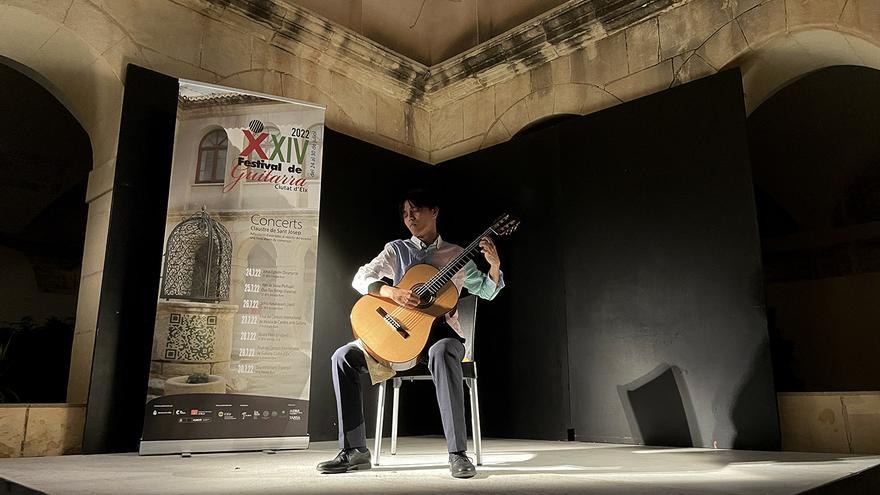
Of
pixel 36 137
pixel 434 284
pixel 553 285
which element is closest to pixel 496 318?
pixel 553 285

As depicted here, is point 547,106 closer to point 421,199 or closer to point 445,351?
point 421,199

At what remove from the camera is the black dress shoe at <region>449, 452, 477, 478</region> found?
7.84 ft

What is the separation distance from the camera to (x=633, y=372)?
422 centimetres

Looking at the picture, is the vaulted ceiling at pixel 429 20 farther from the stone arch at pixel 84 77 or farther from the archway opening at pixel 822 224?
the archway opening at pixel 822 224

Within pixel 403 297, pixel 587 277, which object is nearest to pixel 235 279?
pixel 403 297

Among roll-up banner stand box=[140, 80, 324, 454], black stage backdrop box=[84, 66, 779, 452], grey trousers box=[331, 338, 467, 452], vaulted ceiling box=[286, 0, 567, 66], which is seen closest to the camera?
grey trousers box=[331, 338, 467, 452]

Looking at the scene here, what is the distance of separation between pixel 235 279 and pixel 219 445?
3.33 feet

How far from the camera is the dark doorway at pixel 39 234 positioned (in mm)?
6438

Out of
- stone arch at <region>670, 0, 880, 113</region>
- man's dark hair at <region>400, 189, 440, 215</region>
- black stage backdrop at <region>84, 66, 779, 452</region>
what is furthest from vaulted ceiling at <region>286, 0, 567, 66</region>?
man's dark hair at <region>400, 189, 440, 215</region>

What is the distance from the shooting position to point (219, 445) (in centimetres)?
360

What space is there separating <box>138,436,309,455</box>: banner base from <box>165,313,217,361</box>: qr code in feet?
1.59

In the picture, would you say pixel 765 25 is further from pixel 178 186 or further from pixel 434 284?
pixel 178 186

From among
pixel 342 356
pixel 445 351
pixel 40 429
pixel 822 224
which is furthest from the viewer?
pixel 822 224

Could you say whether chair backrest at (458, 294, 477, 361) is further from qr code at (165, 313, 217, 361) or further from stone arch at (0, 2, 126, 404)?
stone arch at (0, 2, 126, 404)
